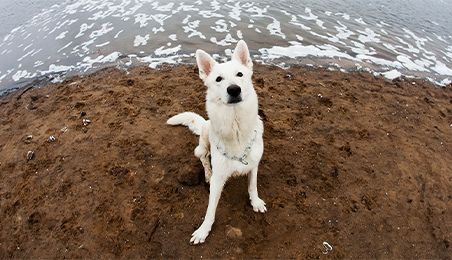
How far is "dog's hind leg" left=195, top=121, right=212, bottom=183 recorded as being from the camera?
354cm

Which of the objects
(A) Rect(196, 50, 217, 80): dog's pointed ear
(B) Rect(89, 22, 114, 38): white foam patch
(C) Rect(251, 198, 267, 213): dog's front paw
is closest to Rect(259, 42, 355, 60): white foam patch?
(A) Rect(196, 50, 217, 80): dog's pointed ear

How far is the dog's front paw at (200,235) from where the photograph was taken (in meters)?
2.92

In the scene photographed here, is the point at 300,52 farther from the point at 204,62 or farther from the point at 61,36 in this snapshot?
the point at 61,36

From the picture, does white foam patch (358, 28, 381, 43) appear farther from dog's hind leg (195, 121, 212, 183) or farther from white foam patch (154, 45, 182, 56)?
dog's hind leg (195, 121, 212, 183)

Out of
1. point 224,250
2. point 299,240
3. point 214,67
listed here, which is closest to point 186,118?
point 214,67

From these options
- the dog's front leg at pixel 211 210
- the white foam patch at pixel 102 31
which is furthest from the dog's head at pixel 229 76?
the white foam patch at pixel 102 31

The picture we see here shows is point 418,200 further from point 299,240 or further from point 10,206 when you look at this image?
point 10,206

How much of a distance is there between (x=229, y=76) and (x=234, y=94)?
12.7 inches

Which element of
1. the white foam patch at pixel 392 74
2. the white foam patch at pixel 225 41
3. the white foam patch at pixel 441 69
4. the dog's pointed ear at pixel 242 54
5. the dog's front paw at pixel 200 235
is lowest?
the dog's front paw at pixel 200 235

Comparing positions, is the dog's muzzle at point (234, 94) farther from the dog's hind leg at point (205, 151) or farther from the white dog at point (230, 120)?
the dog's hind leg at point (205, 151)

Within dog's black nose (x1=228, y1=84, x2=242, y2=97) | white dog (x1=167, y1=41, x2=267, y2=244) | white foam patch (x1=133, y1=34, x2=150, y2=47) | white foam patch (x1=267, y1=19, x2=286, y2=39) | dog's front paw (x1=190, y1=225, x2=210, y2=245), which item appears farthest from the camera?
white foam patch (x1=267, y1=19, x2=286, y2=39)

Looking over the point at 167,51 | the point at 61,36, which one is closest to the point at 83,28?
the point at 61,36

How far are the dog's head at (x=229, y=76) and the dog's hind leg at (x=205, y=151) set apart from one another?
36.7 inches

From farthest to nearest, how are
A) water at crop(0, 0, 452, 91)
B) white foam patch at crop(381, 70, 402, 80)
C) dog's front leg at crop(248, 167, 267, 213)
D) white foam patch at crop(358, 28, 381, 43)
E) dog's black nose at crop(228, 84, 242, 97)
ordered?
white foam patch at crop(358, 28, 381, 43)
water at crop(0, 0, 452, 91)
white foam patch at crop(381, 70, 402, 80)
dog's front leg at crop(248, 167, 267, 213)
dog's black nose at crop(228, 84, 242, 97)
